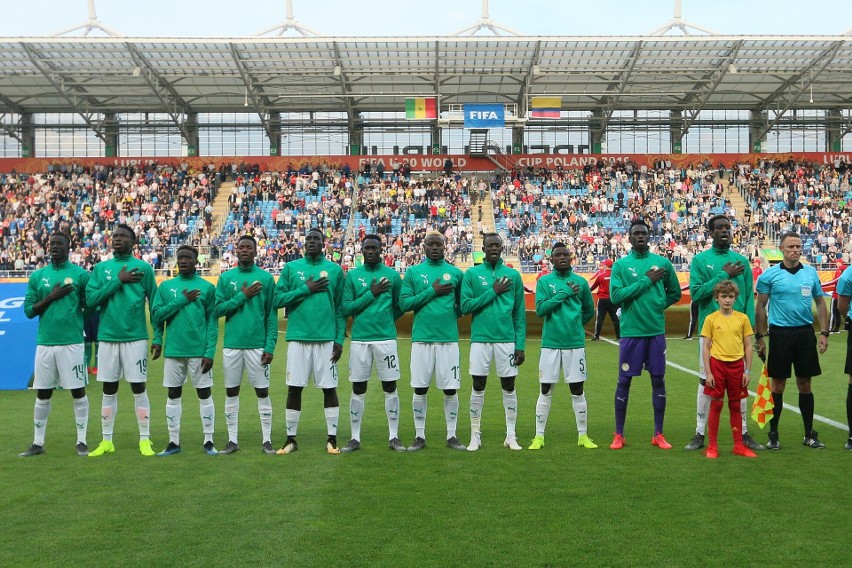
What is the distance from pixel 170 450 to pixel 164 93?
35.5m

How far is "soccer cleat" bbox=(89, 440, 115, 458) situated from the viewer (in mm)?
7848

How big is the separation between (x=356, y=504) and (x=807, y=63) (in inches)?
1456

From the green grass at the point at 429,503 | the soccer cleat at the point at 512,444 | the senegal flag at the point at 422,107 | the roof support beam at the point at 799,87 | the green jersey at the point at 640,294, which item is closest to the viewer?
the green grass at the point at 429,503

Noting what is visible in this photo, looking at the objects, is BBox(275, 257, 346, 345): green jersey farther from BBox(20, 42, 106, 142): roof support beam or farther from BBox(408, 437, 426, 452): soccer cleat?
BBox(20, 42, 106, 142): roof support beam

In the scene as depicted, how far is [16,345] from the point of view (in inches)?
493

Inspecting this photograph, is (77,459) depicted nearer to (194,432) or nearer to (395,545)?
(194,432)

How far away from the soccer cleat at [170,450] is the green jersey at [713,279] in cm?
486

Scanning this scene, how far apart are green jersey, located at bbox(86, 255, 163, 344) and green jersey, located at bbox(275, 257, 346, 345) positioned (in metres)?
1.26

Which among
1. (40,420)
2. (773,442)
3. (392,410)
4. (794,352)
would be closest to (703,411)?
(773,442)

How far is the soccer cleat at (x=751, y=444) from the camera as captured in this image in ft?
25.7

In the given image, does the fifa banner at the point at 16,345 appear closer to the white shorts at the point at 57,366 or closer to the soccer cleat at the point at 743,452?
the white shorts at the point at 57,366

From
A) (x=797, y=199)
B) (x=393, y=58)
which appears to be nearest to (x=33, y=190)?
(x=393, y=58)

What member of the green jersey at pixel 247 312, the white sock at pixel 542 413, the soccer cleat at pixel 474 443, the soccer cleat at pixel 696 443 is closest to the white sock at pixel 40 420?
the green jersey at pixel 247 312

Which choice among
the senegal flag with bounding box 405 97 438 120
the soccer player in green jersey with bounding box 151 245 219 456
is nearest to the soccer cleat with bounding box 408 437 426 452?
the soccer player in green jersey with bounding box 151 245 219 456
